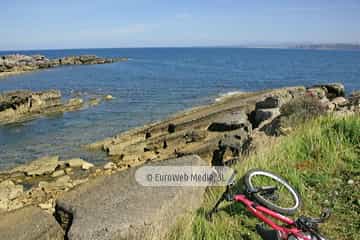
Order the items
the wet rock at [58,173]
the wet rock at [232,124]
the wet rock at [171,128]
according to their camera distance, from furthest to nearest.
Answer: the wet rock at [171,128] < the wet rock at [232,124] < the wet rock at [58,173]

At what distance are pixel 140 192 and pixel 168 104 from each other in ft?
79.3

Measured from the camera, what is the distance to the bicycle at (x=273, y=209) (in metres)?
3.15

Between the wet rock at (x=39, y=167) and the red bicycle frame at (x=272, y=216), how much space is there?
11.9 meters

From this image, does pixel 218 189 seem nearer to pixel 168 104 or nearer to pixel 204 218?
pixel 204 218

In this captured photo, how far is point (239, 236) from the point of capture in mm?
3635

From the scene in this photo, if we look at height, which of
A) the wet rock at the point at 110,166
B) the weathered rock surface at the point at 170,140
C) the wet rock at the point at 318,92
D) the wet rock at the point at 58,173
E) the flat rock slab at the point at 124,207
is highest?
the flat rock slab at the point at 124,207

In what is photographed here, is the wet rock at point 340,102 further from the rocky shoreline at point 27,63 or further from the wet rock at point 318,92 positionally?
the rocky shoreline at point 27,63

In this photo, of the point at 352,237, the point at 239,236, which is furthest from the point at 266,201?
the point at 352,237

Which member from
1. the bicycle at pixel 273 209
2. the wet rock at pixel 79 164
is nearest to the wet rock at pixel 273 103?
the wet rock at pixel 79 164

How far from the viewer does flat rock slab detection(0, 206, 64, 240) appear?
3.97 m

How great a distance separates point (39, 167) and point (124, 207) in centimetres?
1135

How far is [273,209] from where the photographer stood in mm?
3764

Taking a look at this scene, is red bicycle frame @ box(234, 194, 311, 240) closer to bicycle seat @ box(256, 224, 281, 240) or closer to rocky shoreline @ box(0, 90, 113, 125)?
bicycle seat @ box(256, 224, 281, 240)

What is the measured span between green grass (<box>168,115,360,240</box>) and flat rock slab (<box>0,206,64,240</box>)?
149 cm
